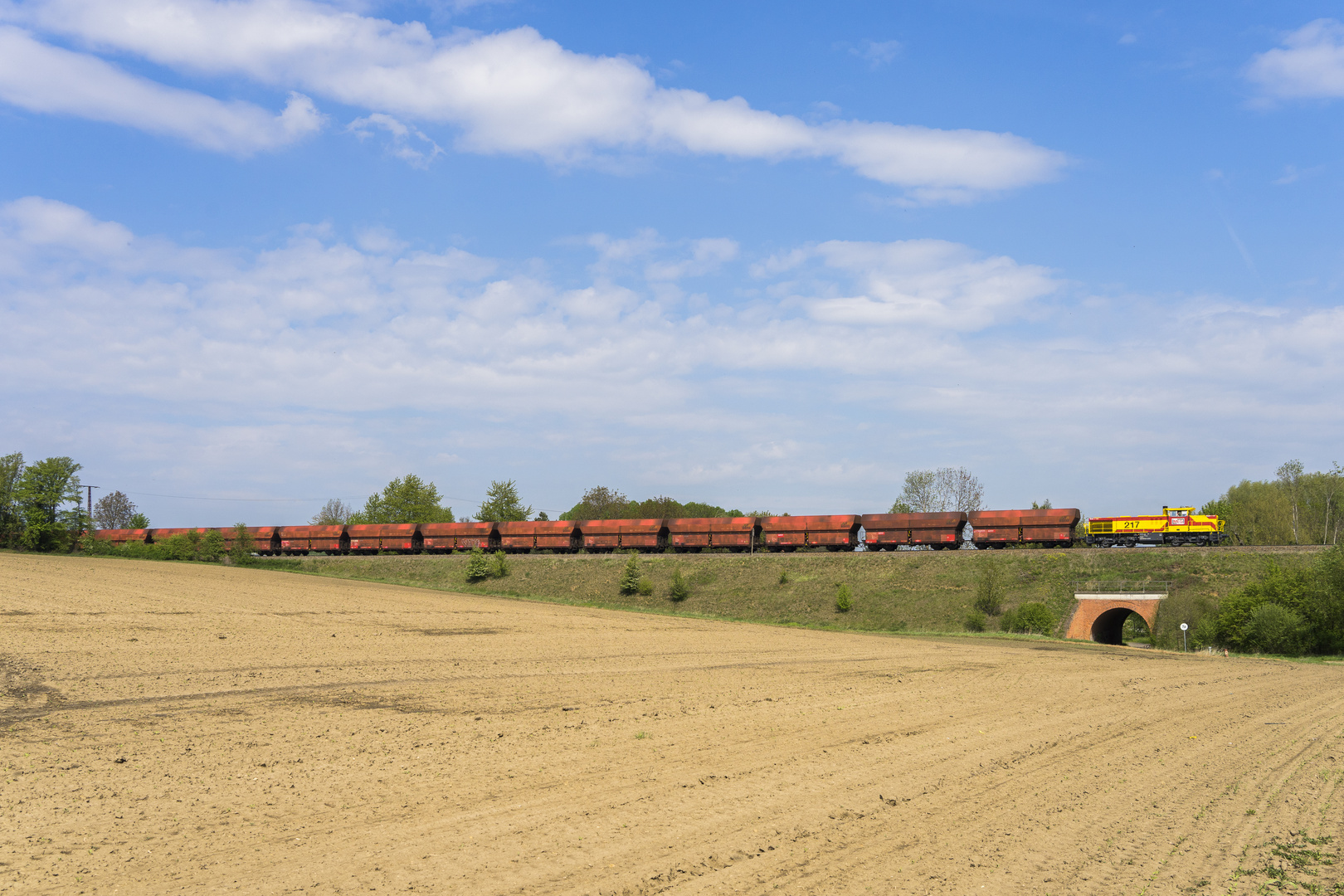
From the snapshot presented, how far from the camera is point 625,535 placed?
77.5 m

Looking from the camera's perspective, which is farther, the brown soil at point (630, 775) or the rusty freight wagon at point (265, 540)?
the rusty freight wagon at point (265, 540)

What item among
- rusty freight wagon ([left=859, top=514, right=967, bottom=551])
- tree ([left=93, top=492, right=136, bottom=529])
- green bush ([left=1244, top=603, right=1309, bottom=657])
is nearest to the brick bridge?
green bush ([left=1244, top=603, right=1309, bottom=657])

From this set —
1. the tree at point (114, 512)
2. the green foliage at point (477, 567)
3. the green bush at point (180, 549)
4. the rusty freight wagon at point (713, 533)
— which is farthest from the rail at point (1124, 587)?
the tree at point (114, 512)

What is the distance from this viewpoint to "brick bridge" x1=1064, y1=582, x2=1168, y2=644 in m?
50.9

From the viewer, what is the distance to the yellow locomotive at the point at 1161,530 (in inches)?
2388

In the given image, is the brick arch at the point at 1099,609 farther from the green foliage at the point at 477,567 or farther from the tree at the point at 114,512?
the tree at the point at 114,512

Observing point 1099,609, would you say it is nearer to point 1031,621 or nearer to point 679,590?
point 1031,621

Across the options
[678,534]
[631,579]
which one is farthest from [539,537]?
[631,579]

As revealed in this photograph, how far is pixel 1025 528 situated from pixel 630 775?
5902 centimetres

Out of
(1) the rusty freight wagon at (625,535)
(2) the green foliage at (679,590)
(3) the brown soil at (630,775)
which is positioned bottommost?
(2) the green foliage at (679,590)

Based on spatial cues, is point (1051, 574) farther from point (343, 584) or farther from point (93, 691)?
point (93, 691)

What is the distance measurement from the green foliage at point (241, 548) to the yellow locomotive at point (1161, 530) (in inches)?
3042

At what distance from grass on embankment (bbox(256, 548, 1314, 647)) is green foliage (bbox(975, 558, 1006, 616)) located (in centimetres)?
64

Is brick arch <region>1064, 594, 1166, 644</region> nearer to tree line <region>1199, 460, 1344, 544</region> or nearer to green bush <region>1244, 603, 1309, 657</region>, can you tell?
green bush <region>1244, 603, 1309, 657</region>
